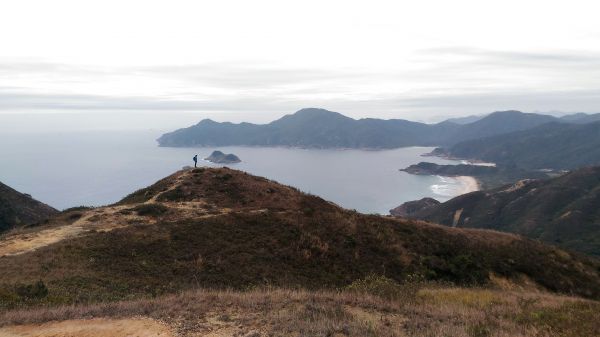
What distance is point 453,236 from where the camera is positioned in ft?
108

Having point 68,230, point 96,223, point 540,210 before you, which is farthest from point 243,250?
point 540,210

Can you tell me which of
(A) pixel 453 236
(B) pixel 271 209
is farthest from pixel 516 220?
(B) pixel 271 209

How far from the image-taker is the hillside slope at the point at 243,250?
19250 millimetres

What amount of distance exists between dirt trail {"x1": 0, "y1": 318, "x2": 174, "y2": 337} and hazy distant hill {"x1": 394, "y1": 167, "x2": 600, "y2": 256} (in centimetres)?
11635

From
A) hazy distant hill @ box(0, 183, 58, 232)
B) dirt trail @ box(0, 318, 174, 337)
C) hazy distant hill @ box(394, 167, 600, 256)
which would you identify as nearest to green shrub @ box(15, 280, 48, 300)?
dirt trail @ box(0, 318, 174, 337)

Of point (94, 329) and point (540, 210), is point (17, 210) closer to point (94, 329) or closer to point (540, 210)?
point (94, 329)

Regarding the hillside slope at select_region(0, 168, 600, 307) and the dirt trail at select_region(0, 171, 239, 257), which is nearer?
the hillside slope at select_region(0, 168, 600, 307)

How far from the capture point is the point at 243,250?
24.9m

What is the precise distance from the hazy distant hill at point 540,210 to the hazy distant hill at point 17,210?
396 ft

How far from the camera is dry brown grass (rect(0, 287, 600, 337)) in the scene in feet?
32.1

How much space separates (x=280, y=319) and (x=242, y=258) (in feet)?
44.0

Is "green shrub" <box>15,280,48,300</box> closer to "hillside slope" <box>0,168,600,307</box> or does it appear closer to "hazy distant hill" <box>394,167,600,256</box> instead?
"hillside slope" <box>0,168,600,307</box>

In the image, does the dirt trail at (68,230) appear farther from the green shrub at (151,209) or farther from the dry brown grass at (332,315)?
the dry brown grass at (332,315)

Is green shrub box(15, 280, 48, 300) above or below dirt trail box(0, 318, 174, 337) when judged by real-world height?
below
